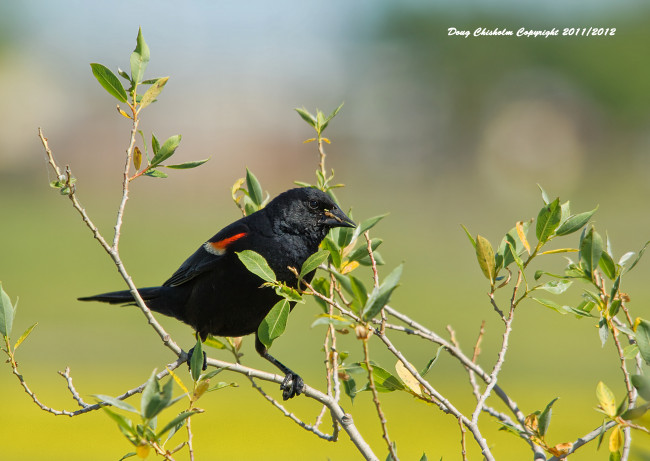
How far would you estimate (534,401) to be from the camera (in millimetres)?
14688

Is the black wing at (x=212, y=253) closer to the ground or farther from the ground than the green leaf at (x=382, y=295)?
farther from the ground

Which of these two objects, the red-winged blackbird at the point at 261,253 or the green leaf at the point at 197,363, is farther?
the red-winged blackbird at the point at 261,253

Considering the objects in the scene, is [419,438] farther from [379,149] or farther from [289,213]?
[379,149]

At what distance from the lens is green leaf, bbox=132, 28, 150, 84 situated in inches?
82.4

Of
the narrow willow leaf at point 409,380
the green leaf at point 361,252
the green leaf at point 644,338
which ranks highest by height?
the green leaf at point 361,252

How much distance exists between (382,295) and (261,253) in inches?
70.9

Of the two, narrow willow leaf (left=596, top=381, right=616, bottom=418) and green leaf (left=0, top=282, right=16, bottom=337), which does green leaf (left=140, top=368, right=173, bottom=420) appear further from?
narrow willow leaf (left=596, top=381, right=616, bottom=418)

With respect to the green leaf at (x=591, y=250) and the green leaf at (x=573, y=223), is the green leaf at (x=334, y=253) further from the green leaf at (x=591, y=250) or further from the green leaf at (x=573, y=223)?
the green leaf at (x=591, y=250)

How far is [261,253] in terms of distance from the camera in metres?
3.21

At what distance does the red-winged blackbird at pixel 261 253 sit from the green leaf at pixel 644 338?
62.4 inches

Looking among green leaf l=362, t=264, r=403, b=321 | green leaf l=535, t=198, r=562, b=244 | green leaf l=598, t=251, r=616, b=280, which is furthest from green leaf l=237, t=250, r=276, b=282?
green leaf l=598, t=251, r=616, b=280

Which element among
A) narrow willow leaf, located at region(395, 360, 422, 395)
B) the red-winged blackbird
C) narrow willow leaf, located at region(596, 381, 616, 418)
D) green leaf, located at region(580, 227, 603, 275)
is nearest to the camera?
narrow willow leaf, located at region(596, 381, 616, 418)

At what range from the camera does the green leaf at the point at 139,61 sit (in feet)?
6.86

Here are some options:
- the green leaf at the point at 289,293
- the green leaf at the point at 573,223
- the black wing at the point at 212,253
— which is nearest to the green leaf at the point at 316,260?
the green leaf at the point at 289,293
